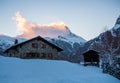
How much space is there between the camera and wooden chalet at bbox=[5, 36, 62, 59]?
4862 centimetres

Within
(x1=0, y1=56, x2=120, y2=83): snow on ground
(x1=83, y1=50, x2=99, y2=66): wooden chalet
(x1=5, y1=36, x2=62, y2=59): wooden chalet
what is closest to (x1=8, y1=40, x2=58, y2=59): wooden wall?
(x1=5, y1=36, x2=62, y2=59): wooden chalet

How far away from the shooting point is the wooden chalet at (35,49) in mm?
48625

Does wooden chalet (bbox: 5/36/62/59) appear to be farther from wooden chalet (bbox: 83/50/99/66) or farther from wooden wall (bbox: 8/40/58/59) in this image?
wooden chalet (bbox: 83/50/99/66)

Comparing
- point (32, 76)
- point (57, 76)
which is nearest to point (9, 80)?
point (32, 76)

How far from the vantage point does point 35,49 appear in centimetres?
5025

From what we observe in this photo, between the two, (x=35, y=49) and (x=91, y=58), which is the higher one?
(x=35, y=49)

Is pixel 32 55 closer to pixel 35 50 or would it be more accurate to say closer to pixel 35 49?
pixel 35 50

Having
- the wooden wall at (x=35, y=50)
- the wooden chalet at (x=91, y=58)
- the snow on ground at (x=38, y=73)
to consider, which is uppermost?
the wooden wall at (x=35, y=50)

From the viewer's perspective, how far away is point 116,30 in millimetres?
191500

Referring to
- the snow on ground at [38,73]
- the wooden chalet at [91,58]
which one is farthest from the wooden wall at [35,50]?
the snow on ground at [38,73]

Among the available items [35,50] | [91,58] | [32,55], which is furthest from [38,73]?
[35,50]

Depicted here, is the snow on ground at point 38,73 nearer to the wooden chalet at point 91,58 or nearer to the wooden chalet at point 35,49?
the wooden chalet at point 91,58

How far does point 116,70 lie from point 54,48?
2744cm

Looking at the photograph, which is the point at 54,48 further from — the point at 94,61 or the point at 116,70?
the point at 116,70
